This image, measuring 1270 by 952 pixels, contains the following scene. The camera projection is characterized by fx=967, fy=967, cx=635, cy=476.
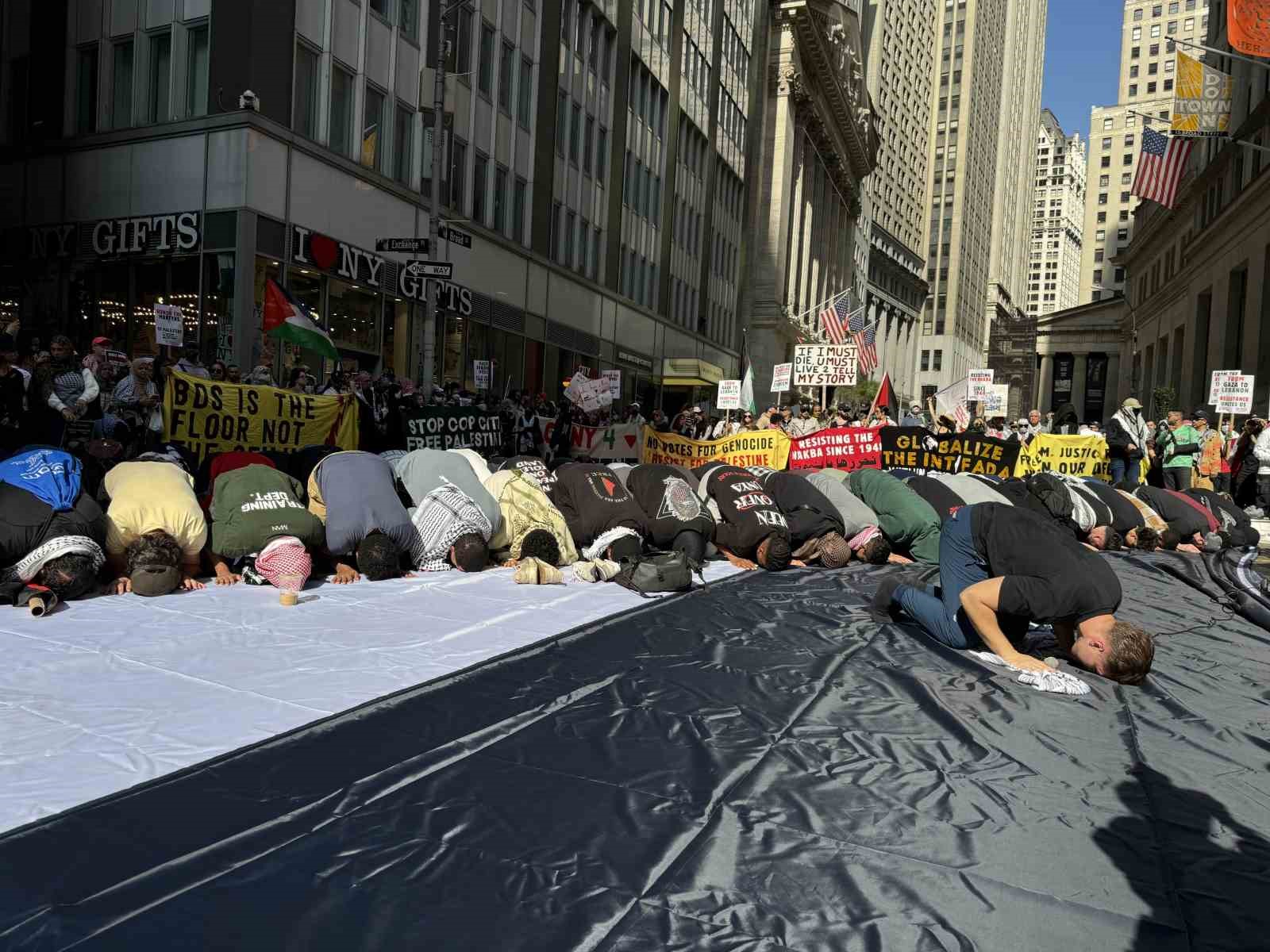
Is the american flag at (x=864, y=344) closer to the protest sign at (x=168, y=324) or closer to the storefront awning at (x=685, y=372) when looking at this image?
the storefront awning at (x=685, y=372)

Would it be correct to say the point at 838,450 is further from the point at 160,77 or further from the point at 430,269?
the point at 160,77

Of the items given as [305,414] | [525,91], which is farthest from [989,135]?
[305,414]

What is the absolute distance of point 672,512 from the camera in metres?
9.09

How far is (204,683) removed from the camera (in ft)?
15.4

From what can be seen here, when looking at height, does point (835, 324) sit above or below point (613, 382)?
above

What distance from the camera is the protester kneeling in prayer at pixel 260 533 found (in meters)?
6.97

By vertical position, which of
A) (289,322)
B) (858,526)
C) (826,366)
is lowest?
(858,526)

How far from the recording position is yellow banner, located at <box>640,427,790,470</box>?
597 inches

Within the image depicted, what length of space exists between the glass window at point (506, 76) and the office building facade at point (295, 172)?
6cm

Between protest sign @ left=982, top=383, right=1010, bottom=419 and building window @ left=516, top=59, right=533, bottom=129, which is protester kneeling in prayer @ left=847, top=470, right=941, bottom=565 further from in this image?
building window @ left=516, top=59, right=533, bottom=129

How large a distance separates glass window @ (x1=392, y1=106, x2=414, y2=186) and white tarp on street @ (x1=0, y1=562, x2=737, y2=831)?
16656 mm

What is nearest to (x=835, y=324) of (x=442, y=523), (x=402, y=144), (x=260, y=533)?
(x=402, y=144)

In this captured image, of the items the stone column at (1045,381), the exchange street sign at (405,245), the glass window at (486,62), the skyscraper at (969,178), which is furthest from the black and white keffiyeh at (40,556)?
the stone column at (1045,381)

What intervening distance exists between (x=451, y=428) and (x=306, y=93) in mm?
9879
